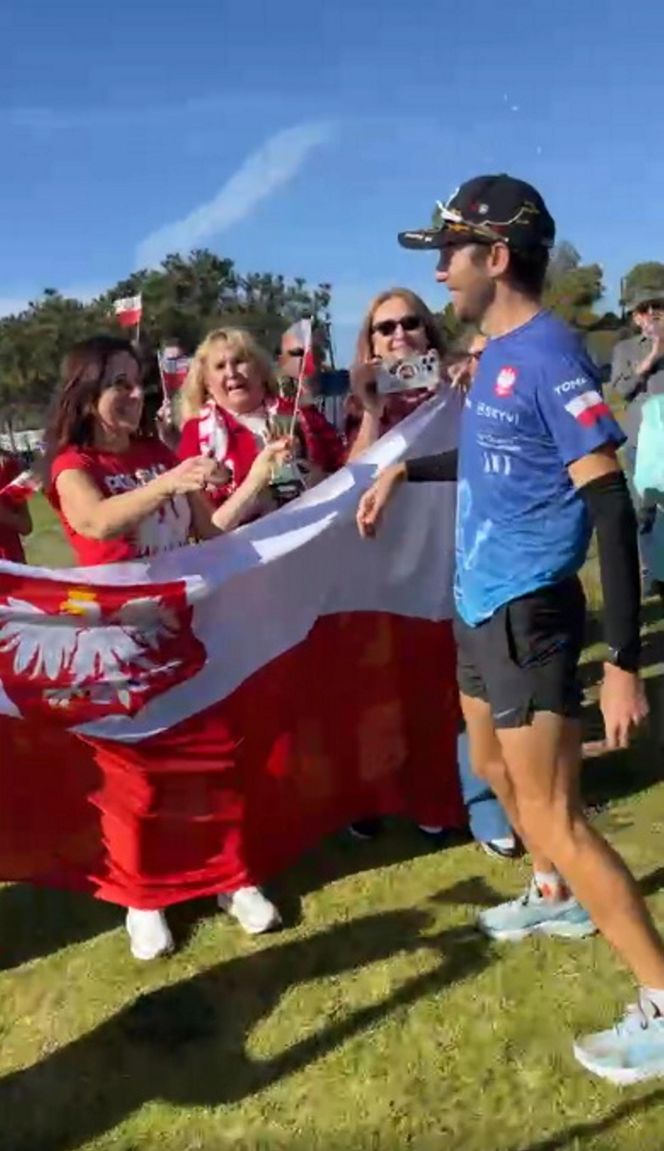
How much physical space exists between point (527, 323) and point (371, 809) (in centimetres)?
197

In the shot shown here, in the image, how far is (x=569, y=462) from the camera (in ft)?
8.74

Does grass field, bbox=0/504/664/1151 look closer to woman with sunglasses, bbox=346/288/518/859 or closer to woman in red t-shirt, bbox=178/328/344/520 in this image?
woman with sunglasses, bbox=346/288/518/859

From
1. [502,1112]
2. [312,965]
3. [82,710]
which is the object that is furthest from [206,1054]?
[82,710]

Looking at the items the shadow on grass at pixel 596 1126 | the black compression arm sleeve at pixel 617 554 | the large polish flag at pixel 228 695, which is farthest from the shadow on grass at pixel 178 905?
the black compression arm sleeve at pixel 617 554

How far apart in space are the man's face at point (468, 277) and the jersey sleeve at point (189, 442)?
56.0 inches

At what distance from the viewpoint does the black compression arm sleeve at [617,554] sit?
2586 mm

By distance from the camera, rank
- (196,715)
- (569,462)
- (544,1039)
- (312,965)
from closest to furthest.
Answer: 1. (569,462)
2. (544,1039)
3. (312,965)
4. (196,715)

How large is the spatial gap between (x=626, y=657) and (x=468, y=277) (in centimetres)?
97

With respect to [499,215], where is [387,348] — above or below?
below

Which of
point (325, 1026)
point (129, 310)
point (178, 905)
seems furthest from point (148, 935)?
point (129, 310)

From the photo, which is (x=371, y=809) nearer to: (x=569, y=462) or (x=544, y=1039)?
(x=544, y=1039)

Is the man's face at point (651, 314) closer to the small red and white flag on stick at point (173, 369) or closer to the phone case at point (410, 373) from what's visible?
the small red and white flag on stick at point (173, 369)

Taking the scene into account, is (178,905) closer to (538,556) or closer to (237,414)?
(237,414)

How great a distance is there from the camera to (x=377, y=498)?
3.84 meters
